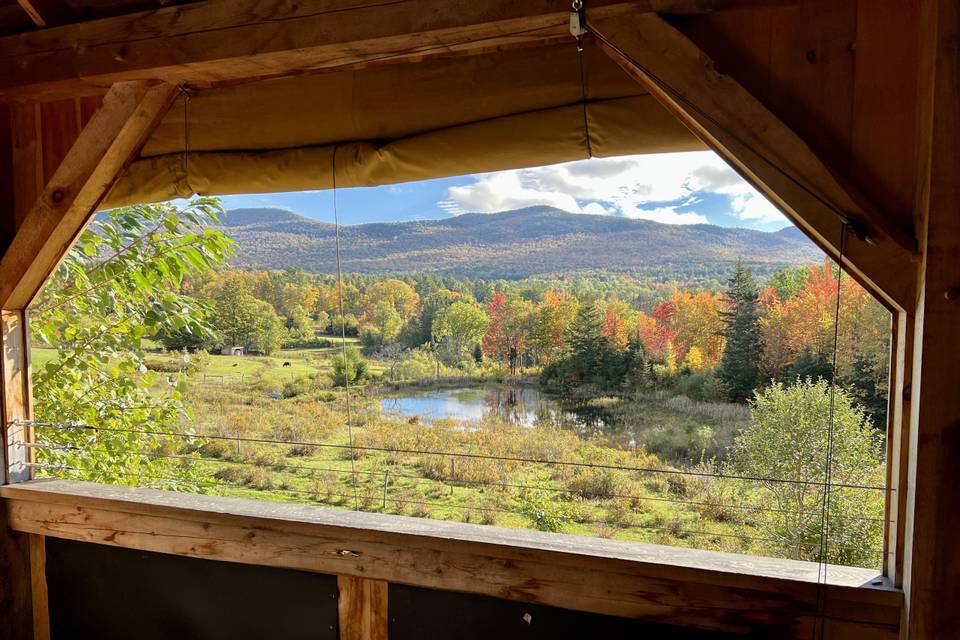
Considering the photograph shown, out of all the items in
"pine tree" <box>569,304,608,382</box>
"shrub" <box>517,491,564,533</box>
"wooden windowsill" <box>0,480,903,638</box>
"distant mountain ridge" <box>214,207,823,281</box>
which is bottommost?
"shrub" <box>517,491,564,533</box>

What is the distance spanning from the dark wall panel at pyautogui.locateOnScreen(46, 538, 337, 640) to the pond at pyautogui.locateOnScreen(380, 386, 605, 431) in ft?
4.81

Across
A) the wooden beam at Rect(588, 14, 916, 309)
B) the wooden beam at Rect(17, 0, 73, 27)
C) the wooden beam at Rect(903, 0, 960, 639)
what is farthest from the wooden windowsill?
the wooden beam at Rect(17, 0, 73, 27)

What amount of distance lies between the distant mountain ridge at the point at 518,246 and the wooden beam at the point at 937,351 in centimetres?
184

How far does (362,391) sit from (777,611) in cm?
254

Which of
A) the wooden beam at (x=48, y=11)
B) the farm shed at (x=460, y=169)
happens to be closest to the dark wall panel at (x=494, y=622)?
the farm shed at (x=460, y=169)

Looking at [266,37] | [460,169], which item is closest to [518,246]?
[460,169]

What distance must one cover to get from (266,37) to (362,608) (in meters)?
1.65

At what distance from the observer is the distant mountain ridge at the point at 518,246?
3.18 m

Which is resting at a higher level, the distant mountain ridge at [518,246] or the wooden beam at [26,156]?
the wooden beam at [26,156]

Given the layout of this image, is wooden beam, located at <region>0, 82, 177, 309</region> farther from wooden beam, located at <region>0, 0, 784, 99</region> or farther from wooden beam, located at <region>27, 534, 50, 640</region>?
wooden beam, located at <region>27, 534, 50, 640</region>

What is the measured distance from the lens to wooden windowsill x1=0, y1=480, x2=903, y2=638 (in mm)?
1480

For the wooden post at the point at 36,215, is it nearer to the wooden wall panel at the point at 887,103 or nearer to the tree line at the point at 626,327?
the tree line at the point at 626,327

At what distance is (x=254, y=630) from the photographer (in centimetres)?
204

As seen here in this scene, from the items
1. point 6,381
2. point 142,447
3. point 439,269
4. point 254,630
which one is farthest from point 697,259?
point 142,447
